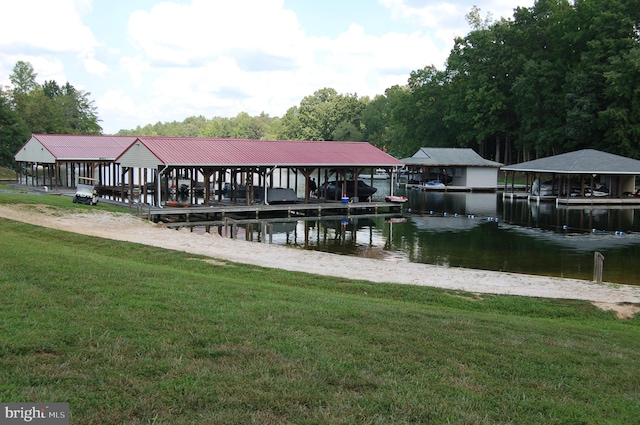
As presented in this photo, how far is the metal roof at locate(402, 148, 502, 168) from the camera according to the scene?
199 ft

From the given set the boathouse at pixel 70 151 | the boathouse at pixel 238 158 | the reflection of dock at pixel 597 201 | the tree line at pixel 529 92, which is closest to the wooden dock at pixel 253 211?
the boathouse at pixel 238 158

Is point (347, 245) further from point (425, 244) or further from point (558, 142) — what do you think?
point (558, 142)

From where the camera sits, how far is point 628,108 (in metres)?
55.0

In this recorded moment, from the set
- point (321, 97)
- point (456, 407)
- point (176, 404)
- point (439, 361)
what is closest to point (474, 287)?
point (439, 361)

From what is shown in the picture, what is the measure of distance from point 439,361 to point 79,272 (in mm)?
6451

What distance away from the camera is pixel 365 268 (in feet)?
57.2

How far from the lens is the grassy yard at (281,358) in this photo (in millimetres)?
5227

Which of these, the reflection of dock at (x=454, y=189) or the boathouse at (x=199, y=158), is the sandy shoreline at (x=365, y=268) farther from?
the reflection of dock at (x=454, y=189)

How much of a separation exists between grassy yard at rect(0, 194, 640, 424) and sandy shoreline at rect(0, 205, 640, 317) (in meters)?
3.75

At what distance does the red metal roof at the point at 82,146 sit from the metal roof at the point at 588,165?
30.9 m

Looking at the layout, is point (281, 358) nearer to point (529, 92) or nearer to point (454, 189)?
point (454, 189)

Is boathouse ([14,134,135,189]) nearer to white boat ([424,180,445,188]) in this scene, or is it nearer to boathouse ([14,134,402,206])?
boathouse ([14,134,402,206])

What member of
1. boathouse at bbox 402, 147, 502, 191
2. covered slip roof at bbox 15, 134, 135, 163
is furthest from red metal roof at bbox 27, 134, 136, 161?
boathouse at bbox 402, 147, 502, 191

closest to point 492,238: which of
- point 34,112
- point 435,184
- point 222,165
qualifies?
point 222,165
